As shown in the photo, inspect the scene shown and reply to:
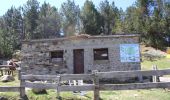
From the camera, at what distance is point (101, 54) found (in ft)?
96.2

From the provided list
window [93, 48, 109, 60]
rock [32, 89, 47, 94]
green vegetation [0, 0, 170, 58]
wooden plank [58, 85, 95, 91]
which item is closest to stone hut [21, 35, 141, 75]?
window [93, 48, 109, 60]

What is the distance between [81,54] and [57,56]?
204 cm

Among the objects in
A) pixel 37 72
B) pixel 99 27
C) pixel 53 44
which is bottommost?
pixel 37 72

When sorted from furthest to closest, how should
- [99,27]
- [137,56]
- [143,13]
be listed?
1. [99,27]
2. [143,13]
3. [137,56]

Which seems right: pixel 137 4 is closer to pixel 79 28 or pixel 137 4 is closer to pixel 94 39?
pixel 79 28

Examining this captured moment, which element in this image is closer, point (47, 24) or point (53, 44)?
point (53, 44)

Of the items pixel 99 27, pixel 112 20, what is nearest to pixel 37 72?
pixel 99 27

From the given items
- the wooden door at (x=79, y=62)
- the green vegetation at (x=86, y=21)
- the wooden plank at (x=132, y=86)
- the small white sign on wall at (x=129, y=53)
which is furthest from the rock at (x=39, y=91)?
the green vegetation at (x=86, y=21)

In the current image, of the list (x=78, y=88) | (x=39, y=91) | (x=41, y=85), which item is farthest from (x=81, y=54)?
(x=78, y=88)

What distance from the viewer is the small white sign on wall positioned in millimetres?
28688

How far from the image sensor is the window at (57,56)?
1176 inches

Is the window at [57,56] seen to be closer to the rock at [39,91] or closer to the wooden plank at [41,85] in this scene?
the rock at [39,91]

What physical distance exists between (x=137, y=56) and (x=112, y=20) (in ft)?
165

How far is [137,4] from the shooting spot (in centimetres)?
6284
